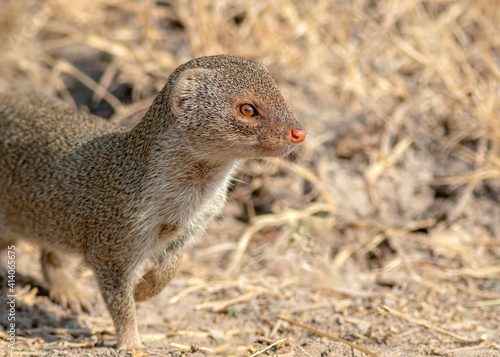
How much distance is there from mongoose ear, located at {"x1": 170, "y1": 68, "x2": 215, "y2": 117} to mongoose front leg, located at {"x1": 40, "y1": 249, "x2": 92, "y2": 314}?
1828 millimetres

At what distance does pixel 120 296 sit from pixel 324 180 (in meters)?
2.50

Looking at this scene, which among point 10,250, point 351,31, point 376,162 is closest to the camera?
point 10,250

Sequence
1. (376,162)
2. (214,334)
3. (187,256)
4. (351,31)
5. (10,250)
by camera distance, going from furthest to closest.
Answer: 1. (351,31)
2. (376,162)
3. (187,256)
4. (10,250)
5. (214,334)

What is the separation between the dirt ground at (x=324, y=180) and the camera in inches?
133

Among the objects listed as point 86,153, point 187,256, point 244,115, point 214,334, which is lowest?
point 187,256

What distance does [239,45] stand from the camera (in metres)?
5.38

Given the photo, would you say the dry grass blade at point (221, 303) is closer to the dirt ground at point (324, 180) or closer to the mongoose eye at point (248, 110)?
the dirt ground at point (324, 180)

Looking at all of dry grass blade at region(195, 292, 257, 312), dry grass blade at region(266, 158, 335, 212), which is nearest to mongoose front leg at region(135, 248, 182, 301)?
dry grass blade at region(195, 292, 257, 312)

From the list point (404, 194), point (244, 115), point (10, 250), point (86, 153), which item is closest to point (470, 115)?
point (404, 194)

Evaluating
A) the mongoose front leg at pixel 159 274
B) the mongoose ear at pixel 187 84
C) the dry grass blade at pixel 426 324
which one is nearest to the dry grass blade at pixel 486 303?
the dry grass blade at pixel 426 324

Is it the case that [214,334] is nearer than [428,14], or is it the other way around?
[214,334]

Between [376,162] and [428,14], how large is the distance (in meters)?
2.06

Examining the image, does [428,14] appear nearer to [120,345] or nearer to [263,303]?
[263,303]

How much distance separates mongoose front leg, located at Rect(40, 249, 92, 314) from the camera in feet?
12.6
